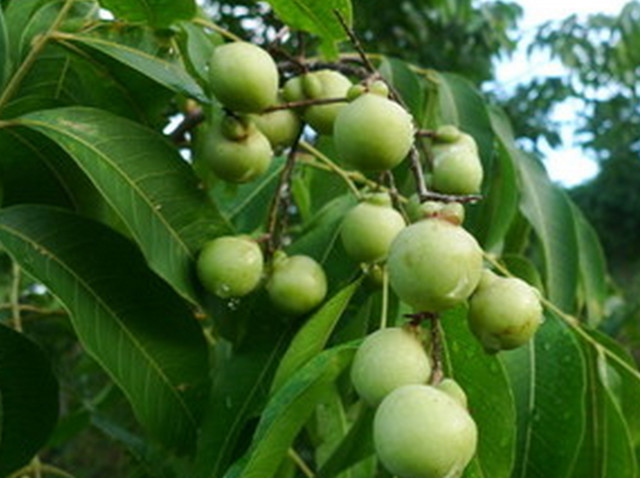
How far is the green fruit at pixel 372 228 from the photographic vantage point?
3.12ft

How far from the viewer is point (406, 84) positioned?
1.38 meters

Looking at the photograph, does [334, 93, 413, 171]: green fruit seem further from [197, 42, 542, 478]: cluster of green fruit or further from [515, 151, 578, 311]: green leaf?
[515, 151, 578, 311]: green leaf

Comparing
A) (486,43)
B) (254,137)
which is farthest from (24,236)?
(486,43)

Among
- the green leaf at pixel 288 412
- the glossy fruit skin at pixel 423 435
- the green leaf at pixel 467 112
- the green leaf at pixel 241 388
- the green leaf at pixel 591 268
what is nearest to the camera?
the glossy fruit skin at pixel 423 435

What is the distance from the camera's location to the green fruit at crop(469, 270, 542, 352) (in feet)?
2.55

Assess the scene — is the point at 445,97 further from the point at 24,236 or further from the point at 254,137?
the point at 24,236

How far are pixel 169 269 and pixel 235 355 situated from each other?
0.54 ft

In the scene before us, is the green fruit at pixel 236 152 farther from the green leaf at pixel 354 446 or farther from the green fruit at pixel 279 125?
the green leaf at pixel 354 446

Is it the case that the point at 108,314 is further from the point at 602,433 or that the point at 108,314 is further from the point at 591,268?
the point at 591,268

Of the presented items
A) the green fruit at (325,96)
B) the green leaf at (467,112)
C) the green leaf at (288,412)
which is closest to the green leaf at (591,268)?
the green leaf at (467,112)

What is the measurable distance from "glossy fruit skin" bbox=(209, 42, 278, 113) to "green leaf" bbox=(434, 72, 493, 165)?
479 millimetres

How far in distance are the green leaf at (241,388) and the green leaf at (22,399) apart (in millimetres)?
178

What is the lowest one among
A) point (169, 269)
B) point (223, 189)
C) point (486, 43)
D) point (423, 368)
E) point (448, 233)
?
point (486, 43)

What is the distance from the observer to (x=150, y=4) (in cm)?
101
